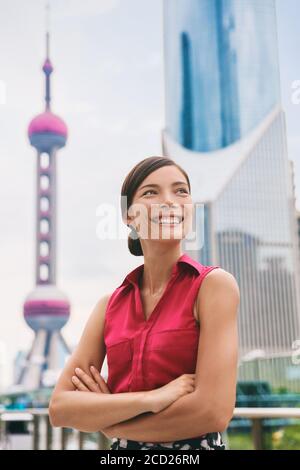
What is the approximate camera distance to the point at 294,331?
3581 cm

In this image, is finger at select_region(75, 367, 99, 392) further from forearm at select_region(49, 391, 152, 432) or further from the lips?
the lips

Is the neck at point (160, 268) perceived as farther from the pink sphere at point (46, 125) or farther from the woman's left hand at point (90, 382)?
the pink sphere at point (46, 125)

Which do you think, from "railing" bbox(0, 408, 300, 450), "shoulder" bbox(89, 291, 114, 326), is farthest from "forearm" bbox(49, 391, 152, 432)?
"railing" bbox(0, 408, 300, 450)

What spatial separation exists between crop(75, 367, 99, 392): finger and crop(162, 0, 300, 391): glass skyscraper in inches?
857

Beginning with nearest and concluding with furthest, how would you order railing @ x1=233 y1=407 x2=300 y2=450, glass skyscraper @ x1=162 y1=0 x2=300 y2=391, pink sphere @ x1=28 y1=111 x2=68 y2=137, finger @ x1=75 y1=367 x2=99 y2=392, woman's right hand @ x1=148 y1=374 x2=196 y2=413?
woman's right hand @ x1=148 y1=374 x2=196 y2=413, finger @ x1=75 y1=367 x2=99 y2=392, railing @ x1=233 y1=407 x2=300 y2=450, glass skyscraper @ x1=162 y1=0 x2=300 y2=391, pink sphere @ x1=28 y1=111 x2=68 y2=137

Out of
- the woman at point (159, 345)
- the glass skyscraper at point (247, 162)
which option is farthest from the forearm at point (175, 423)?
the glass skyscraper at point (247, 162)

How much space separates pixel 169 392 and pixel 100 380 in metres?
0.15

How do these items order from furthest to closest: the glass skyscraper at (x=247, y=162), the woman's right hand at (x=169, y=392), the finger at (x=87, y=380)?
the glass skyscraper at (x=247, y=162)
the finger at (x=87, y=380)
the woman's right hand at (x=169, y=392)

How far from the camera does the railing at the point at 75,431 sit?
5.82ft

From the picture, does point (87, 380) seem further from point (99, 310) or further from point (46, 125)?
point (46, 125)

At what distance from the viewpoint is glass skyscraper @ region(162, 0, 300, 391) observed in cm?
2538

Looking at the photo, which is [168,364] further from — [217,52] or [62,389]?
[217,52]

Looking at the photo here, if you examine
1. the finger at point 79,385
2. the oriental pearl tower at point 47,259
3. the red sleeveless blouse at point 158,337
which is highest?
the oriental pearl tower at point 47,259
